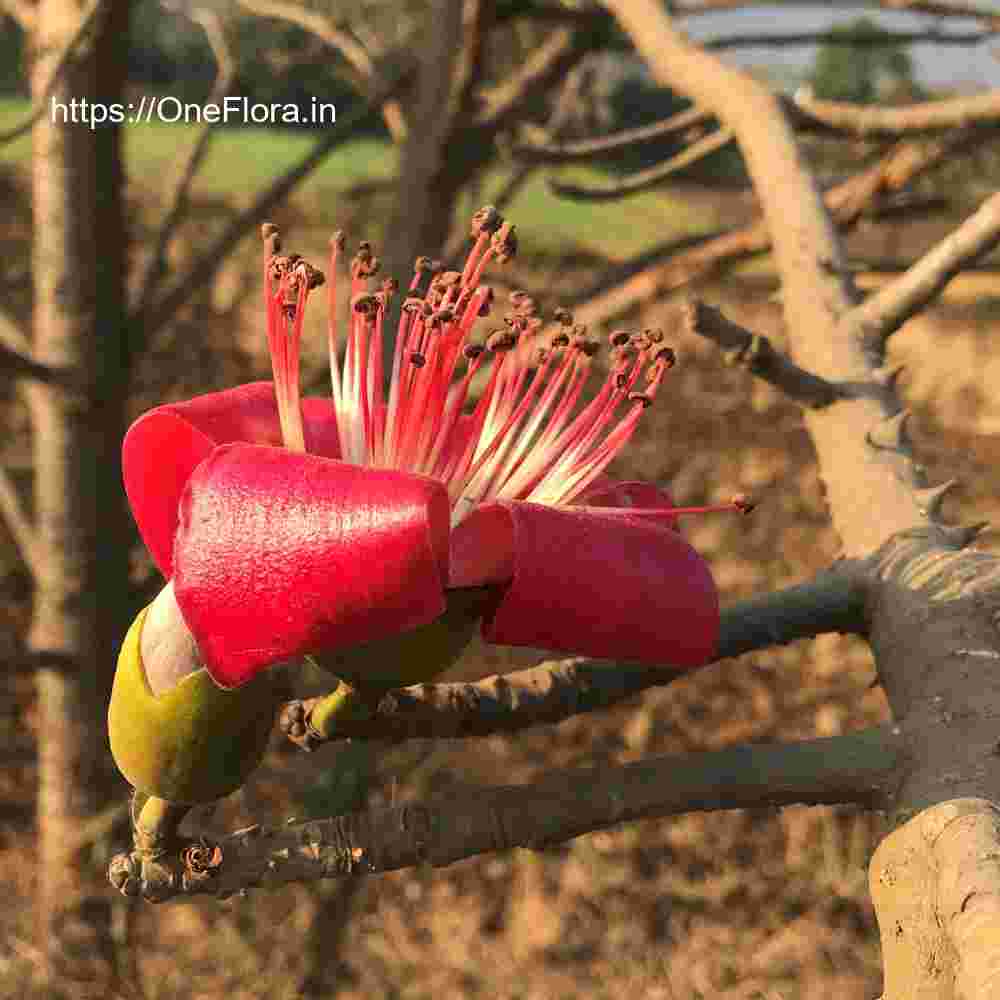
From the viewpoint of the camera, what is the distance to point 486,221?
74cm

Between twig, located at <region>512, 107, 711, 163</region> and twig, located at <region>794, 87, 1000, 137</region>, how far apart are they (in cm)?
18

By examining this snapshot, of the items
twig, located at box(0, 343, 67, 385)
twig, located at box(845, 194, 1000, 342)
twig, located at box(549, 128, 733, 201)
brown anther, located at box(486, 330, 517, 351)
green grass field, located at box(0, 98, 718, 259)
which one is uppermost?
green grass field, located at box(0, 98, 718, 259)

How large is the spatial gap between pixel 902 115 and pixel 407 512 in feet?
3.52

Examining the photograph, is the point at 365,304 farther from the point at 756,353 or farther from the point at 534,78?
the point at 534,78

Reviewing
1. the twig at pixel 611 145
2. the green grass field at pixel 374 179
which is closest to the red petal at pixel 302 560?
the twig at pixel 611 145

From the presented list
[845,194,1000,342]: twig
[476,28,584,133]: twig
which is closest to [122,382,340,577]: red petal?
[845,194,1000,342]: twig

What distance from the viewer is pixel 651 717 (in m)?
3.35

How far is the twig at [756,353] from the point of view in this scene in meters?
0.88

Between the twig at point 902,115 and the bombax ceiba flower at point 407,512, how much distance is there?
75cm

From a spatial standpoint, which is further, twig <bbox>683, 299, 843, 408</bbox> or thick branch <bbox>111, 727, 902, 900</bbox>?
twig <bbox>683, 299, 843, 408</bbox>

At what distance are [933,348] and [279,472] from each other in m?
3.52

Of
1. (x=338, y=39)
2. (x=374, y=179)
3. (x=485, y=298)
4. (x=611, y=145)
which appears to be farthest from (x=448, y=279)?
(x=374, y=179)

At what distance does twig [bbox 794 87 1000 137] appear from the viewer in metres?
1.39

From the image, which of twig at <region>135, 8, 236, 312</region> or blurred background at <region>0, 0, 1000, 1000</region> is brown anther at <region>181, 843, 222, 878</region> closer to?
blurred background at <region>0, 0, 1000, 1000</region>
